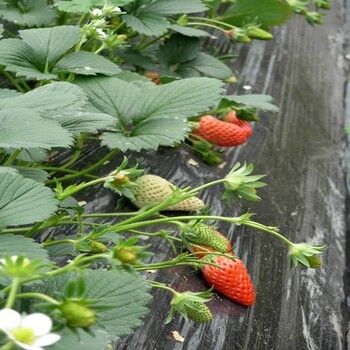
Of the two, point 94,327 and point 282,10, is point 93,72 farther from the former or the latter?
point 282,10

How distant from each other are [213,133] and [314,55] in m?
1.33

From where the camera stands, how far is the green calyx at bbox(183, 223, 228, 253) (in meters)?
1.25

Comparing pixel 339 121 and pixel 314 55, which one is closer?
pixel 339 121

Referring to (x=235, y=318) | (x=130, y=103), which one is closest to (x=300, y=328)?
(x=235, y=318)

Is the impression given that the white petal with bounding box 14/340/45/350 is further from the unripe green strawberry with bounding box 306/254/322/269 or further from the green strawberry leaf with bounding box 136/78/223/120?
the green strawberry leaf with bounding box 136/78/223/120

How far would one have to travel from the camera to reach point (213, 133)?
6.59 feet

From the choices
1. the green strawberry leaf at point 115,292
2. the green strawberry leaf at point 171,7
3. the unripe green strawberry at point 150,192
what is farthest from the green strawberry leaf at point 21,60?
the green strawberry leaf at point 115,292

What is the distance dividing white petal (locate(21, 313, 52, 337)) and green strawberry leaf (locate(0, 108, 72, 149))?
0.44 metres

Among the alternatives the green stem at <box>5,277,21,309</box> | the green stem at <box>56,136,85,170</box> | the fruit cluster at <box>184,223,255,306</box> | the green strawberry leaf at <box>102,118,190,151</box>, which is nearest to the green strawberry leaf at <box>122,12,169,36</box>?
the green stem at <box>56,136,85,170</box>

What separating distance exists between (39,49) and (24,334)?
0.99m

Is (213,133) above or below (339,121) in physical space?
above

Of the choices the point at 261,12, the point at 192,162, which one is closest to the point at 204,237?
the point at 192,162

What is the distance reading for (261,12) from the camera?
2514mm

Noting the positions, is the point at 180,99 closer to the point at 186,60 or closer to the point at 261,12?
the point at 186,60
